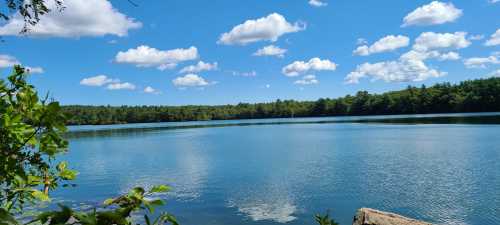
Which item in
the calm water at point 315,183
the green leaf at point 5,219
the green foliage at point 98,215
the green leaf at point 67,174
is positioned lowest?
the calm water at point 315,183

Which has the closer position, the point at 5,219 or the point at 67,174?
the point at 5,219

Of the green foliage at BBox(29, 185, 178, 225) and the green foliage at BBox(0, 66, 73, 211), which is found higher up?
the green foliage at BBox(0, 66, 73, 211)

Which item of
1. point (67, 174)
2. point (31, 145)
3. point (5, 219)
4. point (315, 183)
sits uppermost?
point (31, 145)

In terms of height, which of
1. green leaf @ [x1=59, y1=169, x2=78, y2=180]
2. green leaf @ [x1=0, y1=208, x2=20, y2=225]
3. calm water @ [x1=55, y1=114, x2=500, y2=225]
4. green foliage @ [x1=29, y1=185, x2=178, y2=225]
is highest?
green leaf @ [x1=0, y1=208, x2=20, y2=225]

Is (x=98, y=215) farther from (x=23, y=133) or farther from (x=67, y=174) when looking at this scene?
(x=67, y=174)

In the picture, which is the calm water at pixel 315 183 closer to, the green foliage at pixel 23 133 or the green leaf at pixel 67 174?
the green leaf at pixel 67 174

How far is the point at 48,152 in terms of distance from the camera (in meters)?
2.42

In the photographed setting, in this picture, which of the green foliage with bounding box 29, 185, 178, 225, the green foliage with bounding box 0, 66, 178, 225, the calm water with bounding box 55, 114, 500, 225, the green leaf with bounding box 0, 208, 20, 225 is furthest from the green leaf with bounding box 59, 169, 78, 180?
the calm water with bounding box 55, 114, 500, 225

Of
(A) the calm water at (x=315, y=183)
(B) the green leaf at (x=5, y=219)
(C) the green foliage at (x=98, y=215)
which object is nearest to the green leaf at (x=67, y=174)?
(C) the green foliage at (x=98, y=215)

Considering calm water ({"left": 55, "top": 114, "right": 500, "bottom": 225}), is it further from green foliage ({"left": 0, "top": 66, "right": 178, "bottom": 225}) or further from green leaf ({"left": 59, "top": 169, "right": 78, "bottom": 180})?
green foliage ({"left": 0, "top": 66, "right": 178, "bottom": 225})

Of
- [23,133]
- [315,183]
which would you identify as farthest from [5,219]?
[315,183]

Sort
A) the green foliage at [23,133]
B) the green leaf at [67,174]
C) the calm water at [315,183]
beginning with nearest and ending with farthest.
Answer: the green foliage at [23,133]
the green leaf at [67,174]
the calm water at [315,183]

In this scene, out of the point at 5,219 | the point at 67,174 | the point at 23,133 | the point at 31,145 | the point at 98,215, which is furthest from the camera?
the point at 67,174

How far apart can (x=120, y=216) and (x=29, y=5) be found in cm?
256
